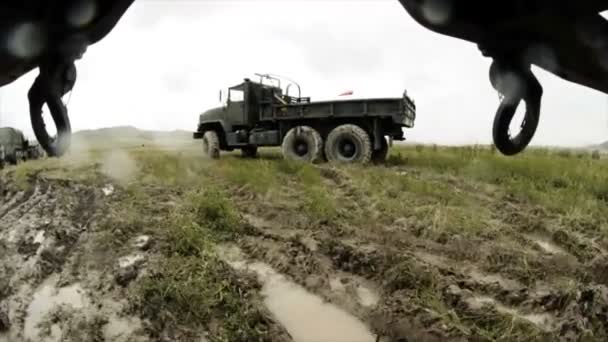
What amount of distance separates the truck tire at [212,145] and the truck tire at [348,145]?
2.21 m

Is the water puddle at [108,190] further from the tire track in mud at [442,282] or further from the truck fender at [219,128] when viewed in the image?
the tire track in mud at [442,282]

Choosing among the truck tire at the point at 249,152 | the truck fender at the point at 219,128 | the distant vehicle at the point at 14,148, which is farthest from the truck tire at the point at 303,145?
the distant vehicle at the point at 14,148

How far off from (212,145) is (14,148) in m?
5.12

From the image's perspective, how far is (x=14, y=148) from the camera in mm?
12633

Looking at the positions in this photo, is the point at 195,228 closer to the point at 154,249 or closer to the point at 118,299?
the point at 154,249

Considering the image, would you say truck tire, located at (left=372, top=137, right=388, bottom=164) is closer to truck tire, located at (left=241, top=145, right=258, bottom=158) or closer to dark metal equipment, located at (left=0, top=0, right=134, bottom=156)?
truck tire, located at (left=241, top=145, right=258, bottom=158)

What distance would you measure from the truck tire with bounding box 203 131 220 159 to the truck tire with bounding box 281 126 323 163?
4.46 ft

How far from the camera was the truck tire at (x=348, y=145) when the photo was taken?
878 cm

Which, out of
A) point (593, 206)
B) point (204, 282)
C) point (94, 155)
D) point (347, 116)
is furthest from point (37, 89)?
point (94, 155)

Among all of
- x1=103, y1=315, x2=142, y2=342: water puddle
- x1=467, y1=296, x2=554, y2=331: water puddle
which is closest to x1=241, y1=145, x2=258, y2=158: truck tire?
x1=103, y1=315, x2=142, y2=342: water puddle

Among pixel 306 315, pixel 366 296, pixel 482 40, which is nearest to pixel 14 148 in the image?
pixel 306 315

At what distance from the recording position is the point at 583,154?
32.1 ft

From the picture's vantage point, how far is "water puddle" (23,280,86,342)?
14.4 ft

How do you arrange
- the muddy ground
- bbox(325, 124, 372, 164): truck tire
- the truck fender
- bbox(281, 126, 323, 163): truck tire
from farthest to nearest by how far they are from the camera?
the truck fender < bbox(281, 126, 323, 163): truck tire < bbox(325, 124, 372, 164): truck tire < the muddy ground
